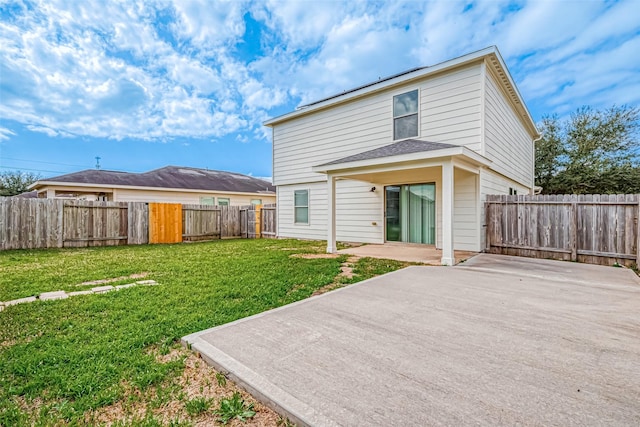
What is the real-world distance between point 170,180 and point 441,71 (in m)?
17.2

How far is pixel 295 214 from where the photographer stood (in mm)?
12383

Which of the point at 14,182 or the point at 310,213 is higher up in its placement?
the point at 14,182

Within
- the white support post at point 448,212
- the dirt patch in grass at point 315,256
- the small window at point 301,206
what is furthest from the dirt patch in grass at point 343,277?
the small window at point 301,206

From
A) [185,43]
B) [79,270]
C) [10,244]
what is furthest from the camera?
[185,43]

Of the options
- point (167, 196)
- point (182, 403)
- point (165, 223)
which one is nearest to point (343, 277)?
point (182, 403)

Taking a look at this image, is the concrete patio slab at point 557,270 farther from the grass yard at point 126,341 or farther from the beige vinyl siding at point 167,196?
the beige vinyl siding at point 167,196

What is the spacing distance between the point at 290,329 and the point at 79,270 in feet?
17.4

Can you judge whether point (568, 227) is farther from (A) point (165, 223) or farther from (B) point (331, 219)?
(A) point (165, 223)

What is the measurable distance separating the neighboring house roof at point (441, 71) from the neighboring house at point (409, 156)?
0.10 feet

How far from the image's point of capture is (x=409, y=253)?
781cm

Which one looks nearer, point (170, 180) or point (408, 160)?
point (408, 160)

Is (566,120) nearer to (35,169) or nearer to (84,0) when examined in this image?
(84,0)

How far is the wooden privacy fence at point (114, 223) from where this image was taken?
9.06 metres

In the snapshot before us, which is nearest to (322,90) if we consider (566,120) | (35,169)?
(566,120)
